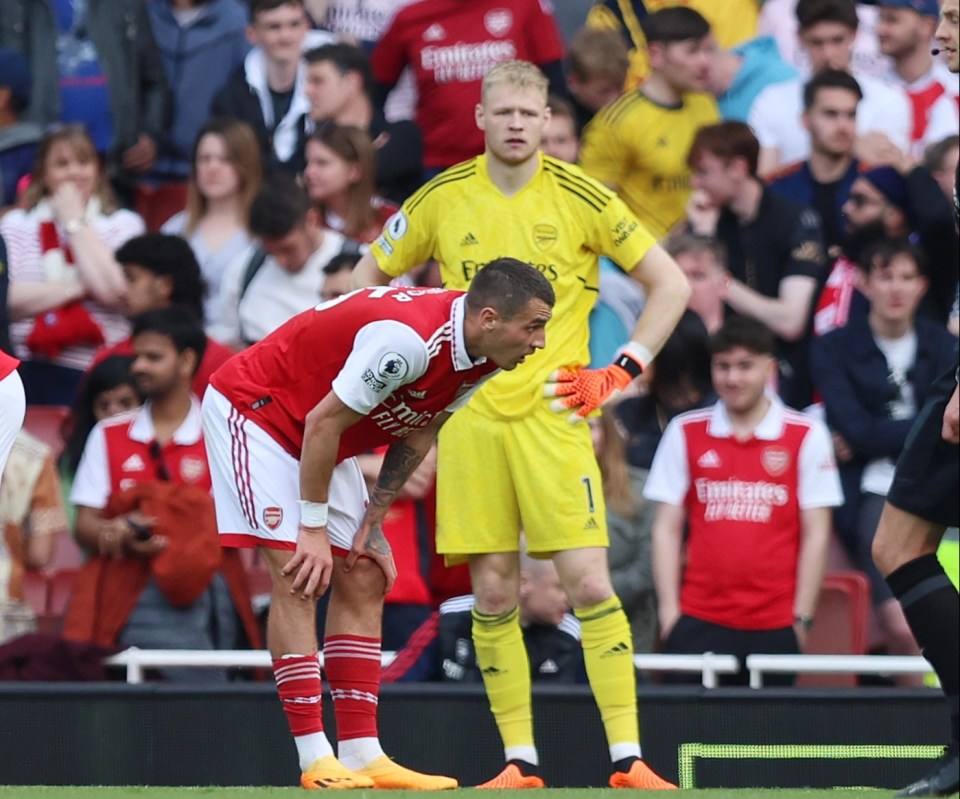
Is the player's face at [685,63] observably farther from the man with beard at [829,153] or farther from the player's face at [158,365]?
the player's face at [158,365]

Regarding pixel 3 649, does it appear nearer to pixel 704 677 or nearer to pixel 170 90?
pixel 704 677

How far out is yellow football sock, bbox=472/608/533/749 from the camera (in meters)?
7.66

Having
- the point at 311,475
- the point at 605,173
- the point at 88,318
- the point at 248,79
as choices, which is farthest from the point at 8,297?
the point at 311,475

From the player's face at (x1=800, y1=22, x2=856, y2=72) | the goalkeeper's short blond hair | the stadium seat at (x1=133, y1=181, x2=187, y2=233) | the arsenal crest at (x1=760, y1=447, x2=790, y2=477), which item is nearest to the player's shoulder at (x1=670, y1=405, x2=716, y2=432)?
the arsenal crest at (x1=760, y1=447, x2=790, y2=477)

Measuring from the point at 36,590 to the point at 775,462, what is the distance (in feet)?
11.8

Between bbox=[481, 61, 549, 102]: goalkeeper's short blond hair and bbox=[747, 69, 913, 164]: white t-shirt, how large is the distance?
15.1 feet

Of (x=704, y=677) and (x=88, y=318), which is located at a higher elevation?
(x=88, y=318)

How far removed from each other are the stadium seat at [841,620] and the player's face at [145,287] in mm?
3765

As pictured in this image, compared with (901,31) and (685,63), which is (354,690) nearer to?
(685,63)

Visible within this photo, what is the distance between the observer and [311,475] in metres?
6.76

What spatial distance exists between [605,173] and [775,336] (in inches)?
65.2

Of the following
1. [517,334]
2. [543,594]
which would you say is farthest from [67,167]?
[517,334]

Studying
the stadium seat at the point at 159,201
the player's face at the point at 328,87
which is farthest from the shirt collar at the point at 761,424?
the stadium seat at the point at 159,201

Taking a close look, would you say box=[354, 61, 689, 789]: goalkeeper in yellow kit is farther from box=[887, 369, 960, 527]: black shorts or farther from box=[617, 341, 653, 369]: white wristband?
box=[887, 369, 960, 527]: black shorts
